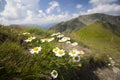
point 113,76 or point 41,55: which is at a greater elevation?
point 41,55

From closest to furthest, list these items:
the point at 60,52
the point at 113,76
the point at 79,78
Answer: the point at 60,52 < the point at 79,78 < the point at 113,76

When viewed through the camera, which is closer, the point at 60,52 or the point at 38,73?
the point at 38,73

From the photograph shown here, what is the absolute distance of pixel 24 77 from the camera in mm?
3338

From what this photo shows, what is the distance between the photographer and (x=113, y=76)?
751 cm

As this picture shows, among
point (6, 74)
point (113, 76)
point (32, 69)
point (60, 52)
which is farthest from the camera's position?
point (113, 76)

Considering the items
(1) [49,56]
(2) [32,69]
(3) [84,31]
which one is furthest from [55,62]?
(3) [84,31]

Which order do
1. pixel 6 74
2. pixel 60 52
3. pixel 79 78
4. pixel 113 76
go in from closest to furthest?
1. pixel 6 74
2. pixel 60 52
3. pixel 79 78
4. pixel 113 76

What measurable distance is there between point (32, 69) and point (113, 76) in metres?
4.98

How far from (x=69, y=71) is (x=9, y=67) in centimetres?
189

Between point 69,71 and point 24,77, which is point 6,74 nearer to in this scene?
point 24,77

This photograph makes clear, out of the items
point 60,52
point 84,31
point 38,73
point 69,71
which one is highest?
point 60,52

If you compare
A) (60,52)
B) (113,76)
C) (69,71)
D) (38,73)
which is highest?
(60,52)

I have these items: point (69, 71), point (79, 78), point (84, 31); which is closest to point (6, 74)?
point (69, 71)

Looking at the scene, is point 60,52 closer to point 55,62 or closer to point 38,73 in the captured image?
point 55,62
